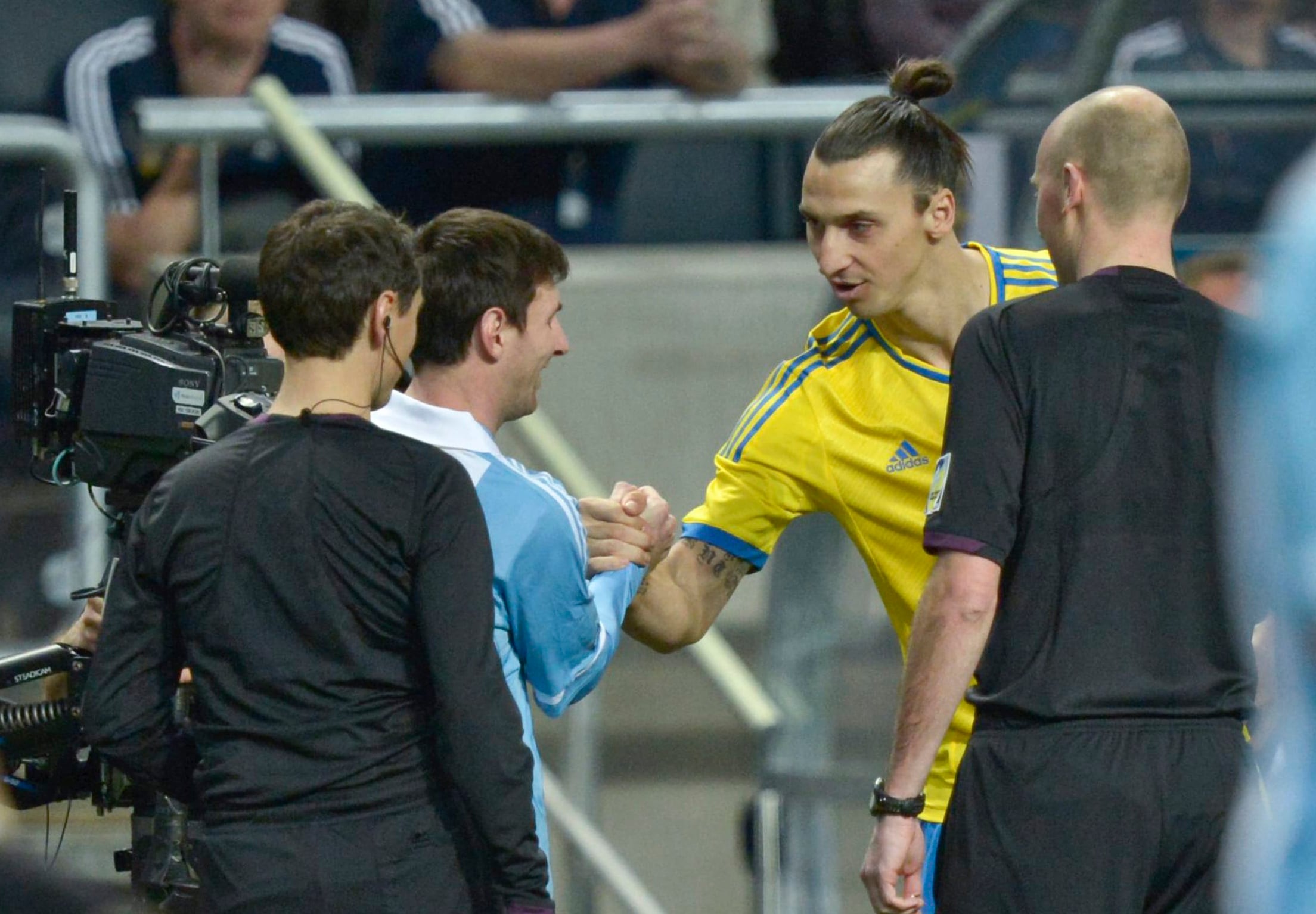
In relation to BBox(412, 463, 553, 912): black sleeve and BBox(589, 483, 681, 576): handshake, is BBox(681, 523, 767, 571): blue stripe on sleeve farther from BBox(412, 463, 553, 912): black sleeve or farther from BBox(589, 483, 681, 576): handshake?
BBox(412, 463, 553, 912): black sleeve

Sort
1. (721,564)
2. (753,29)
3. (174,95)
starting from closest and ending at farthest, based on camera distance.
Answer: (721,564), (174,95), (753,29)

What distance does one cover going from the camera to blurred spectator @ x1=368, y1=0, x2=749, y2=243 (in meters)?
5.28

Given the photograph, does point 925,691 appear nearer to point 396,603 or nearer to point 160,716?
point 396,603

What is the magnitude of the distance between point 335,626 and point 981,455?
2.77 ft

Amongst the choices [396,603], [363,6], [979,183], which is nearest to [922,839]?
[396,603]

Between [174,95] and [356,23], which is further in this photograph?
[356,23]

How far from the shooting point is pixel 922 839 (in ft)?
8.55

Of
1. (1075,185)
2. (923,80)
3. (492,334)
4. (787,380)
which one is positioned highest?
(923,80)

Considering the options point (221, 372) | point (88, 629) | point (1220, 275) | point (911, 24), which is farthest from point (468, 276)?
point (911, 24)

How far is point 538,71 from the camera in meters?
5.22

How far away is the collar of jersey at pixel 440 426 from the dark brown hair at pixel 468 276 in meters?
0.07

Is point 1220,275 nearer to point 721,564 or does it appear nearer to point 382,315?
point 721,564

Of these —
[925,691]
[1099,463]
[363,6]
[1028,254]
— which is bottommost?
[925,691]

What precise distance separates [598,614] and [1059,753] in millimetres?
A: 656
